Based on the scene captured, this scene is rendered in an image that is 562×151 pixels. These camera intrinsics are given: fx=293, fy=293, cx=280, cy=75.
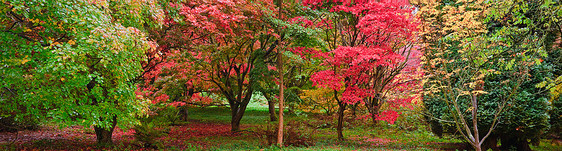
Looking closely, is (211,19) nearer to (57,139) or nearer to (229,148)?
(229,148)

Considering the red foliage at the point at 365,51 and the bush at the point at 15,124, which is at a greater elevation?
the red foliage at the point at 365,51

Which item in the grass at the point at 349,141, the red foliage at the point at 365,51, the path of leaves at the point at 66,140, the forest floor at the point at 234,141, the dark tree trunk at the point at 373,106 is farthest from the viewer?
the dark tree trunk at the point at 373,106

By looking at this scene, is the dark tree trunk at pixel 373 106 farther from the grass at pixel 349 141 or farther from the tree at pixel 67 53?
the tree at pixel 67 53

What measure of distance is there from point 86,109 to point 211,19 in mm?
4827

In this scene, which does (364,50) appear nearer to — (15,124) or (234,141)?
(234,141)

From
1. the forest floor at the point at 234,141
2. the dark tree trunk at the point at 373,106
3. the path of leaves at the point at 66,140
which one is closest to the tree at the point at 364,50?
the forest floor at the point at 234,141

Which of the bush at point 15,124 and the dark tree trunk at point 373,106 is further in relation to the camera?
the dark tree trunk at point 373,106

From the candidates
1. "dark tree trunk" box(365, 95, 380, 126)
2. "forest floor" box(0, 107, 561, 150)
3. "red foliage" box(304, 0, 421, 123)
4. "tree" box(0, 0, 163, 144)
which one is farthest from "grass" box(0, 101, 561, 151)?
"tree" box(0, 0, 163, 144)

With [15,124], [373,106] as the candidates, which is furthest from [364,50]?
[15,124]

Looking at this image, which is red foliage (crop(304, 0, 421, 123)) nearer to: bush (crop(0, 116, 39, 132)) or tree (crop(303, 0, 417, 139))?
tree (crop(303, 0, 417, 139))

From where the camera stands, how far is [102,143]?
7.80m

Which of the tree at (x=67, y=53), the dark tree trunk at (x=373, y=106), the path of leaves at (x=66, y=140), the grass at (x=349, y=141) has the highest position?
the tree at (x=67, y=53)

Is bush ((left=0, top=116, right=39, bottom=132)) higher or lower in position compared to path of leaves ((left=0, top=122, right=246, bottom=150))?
higher

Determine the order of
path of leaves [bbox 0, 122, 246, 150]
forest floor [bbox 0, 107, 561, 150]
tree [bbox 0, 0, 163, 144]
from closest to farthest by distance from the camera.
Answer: tree [bbox 0, 0, 163, 144] < path of leaves [bbox 0, 122, 246, 150] < forest floor [bbox 0, 107, 561, 150]
